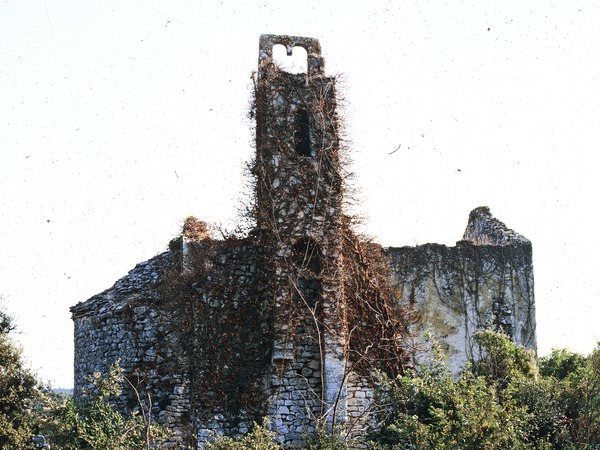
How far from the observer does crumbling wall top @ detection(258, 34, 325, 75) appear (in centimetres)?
1839

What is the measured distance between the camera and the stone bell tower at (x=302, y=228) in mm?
16297

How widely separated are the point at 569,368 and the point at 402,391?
9461mm

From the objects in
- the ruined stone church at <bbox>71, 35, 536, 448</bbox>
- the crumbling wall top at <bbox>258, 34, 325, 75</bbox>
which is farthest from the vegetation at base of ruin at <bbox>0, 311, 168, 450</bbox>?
the crumbling wall top at <bbox>258, 34, 325, 75</bbox>

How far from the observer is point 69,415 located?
596 inches

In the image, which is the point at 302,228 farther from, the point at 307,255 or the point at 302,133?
the point at 302,133

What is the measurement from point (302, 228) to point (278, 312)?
6.14ft

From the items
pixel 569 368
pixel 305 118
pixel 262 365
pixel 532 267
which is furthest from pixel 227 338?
pixel 569 368

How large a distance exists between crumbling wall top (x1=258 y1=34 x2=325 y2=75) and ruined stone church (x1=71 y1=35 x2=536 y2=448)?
0.03 meters

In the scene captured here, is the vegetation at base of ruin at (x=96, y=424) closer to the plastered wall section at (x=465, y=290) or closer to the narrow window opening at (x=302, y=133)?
the narrow window opening at (x=302, y=133)

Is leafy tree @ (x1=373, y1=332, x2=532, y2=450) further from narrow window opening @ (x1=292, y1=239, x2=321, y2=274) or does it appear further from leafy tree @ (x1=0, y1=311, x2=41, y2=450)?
leafy tree @ (x1=0, y1=311, x2=41, y2=450)

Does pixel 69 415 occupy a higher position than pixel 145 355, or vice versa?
pixel 145 355

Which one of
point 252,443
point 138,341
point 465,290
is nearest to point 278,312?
point 252,443

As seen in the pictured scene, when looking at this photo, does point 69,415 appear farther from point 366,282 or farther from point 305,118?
point 305,118

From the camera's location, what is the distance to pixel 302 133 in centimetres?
1809
